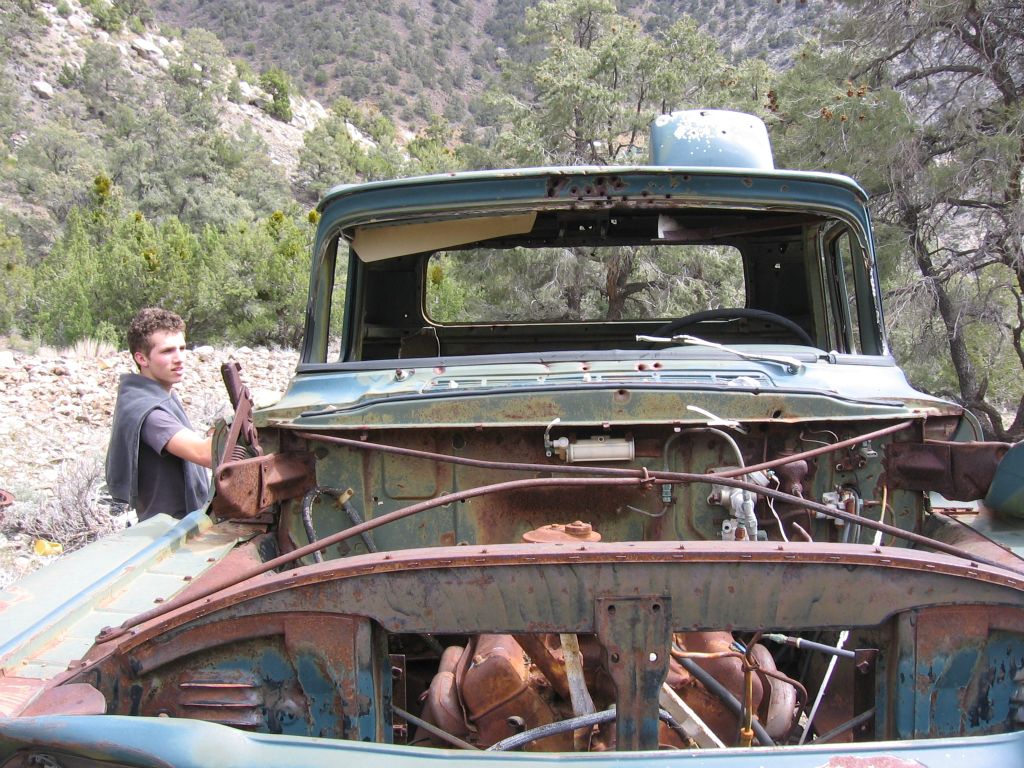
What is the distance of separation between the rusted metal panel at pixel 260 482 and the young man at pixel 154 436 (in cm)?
93

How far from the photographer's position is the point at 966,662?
1.85m

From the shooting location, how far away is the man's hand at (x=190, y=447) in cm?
365

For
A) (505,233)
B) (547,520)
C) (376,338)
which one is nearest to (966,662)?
(547,520)

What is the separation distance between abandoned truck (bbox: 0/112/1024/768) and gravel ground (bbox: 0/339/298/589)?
132 inches

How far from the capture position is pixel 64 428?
10344 millimetres

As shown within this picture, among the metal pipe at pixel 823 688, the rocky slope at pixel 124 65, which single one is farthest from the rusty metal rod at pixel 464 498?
the rocky slope at pixel 124 65

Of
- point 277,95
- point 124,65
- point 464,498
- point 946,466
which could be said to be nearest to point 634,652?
point 464,498

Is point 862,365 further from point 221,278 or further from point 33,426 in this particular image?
point 221,278

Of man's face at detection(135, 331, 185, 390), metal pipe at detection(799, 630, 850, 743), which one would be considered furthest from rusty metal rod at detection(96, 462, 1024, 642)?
man's face at detection(135, 331, 185, 390)

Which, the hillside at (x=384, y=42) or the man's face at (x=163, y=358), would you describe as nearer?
the man's face at (x=163, y=358)

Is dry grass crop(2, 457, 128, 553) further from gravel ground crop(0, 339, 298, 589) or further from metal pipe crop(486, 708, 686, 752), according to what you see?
metal pipe crop(486, 708, 686, 752)

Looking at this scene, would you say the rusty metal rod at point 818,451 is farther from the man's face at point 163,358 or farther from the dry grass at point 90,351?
the dry grass at point 90,351

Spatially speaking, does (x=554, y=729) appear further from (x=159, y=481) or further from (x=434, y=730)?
(x=159, y=481)

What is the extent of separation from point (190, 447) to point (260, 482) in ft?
3.96
